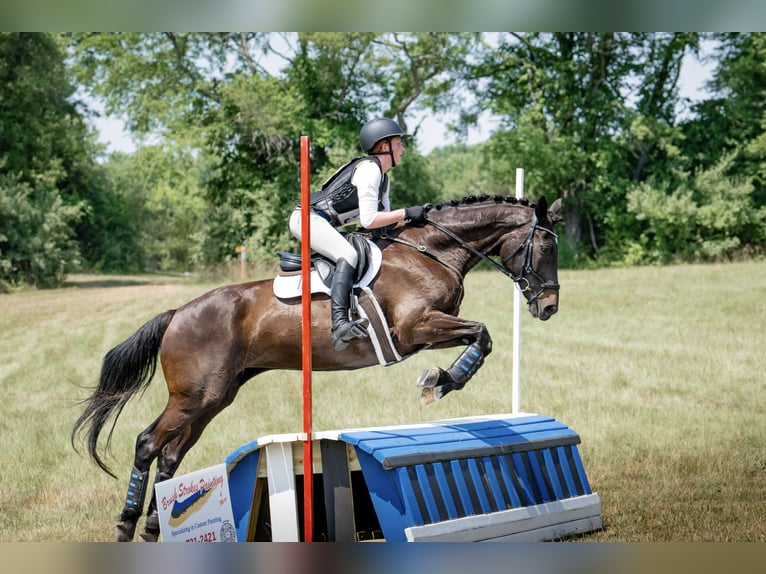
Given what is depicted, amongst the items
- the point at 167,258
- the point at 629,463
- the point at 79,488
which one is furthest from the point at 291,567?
the point at 167,258

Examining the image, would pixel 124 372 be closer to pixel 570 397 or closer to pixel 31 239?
pixel 570 397

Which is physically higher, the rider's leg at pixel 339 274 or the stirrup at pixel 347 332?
the rider's leg at pixel 339 274

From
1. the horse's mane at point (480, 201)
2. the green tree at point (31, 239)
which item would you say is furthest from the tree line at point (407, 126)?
the horse's mane at point (480, 201)

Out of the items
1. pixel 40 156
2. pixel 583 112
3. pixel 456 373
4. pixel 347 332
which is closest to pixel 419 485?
pixel 456 373

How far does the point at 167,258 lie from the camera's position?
20344 mm

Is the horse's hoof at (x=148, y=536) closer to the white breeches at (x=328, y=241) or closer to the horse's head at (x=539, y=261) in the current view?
the white breeches at (x=328, y=241)

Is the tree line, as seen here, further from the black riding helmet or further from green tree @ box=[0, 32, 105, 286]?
the black riding helmet

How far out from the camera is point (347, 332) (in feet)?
11.2

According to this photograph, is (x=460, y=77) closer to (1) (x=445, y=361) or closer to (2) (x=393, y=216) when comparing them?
(1) (x=445, y=361)

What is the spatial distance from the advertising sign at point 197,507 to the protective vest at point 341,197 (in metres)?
1.12

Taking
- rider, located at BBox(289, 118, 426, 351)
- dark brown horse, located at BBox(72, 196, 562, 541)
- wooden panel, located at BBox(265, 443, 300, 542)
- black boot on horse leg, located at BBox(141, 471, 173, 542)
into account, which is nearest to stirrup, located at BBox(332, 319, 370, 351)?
rider, located at BBox(289, 118, 426, 351)

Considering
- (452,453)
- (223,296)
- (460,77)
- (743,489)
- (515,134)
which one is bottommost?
(743,489)

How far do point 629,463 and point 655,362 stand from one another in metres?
3.21

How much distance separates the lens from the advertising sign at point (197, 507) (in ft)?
11.1
